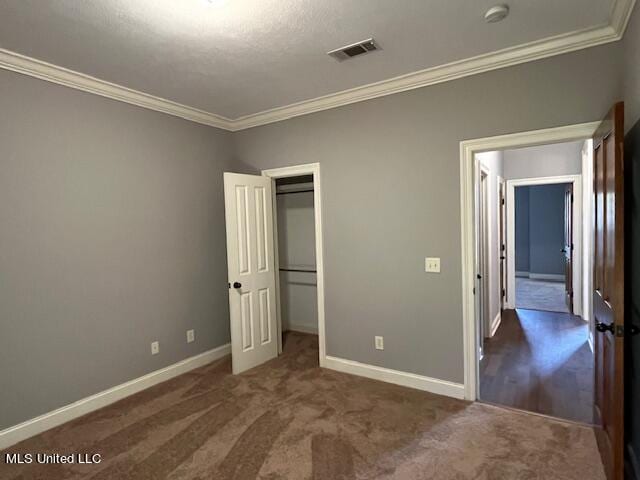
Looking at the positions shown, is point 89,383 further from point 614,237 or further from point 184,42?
point 614,237

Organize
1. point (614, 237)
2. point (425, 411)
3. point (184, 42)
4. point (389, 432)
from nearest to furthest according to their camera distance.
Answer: point (614, 237)
point (184, 42)
point (389, 432)
point (425, 411)

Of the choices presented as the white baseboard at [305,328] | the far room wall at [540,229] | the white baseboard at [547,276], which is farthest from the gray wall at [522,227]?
the white baseboard at [305,328]

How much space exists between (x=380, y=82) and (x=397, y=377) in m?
2.60

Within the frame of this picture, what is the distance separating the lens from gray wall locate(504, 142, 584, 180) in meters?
5.26

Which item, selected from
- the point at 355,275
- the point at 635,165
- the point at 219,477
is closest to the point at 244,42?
the point at 355,275

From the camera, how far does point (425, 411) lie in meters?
2.80

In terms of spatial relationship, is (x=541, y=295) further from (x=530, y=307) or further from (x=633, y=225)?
(x=633, y=225)

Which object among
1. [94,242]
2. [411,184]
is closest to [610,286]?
[411,184]

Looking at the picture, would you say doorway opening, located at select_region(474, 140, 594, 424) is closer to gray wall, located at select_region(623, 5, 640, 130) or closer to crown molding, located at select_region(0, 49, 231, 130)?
gray wall, located at select_region(623, 5, 640, 130)

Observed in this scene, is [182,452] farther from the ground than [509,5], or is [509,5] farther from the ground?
[509,5]

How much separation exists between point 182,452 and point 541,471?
2.19 meters

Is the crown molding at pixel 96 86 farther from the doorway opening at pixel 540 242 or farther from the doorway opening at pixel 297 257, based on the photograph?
the doorway opening at pixel 540 242

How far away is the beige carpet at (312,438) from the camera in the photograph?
217 cm

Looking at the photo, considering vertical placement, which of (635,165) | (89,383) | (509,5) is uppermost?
(509,5)
